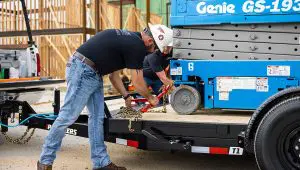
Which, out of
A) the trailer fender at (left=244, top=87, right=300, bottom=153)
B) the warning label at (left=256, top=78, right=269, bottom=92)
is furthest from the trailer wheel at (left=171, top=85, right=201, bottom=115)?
the trailer fender at (left=244, top=87, right=300, bottom=153)

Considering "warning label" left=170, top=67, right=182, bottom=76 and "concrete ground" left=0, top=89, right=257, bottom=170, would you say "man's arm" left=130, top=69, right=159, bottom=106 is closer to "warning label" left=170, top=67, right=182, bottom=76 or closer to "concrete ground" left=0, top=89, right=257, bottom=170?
"warning label" left=170, top=67, right=182, bottom=76

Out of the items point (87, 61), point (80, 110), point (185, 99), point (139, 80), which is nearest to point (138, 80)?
point (139, 80)

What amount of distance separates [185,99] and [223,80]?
1.75ft

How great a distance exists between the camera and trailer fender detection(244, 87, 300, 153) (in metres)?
3.87

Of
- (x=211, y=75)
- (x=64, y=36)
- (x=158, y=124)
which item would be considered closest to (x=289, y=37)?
(x=211, y=75)

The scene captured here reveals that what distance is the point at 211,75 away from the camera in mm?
4945

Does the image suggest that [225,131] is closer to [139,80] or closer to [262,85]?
[262,85]

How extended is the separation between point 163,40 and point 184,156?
1597 millimetres

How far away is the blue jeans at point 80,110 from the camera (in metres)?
4.54

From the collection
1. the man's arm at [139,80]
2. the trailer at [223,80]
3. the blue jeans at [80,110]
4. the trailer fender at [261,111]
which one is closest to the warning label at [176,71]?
the trailer at [223,80]

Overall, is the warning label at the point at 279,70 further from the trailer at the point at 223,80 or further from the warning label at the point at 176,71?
the warning label at the point at 176,71

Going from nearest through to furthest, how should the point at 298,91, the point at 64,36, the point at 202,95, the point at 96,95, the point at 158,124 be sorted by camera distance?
the point at 298,91, the point at 158,124, the point at 96,95, the point at 202,95, the point at 64,36

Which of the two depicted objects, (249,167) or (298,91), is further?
(249,167)

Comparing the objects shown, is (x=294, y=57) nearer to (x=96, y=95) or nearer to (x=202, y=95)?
(x=202, y=95)
